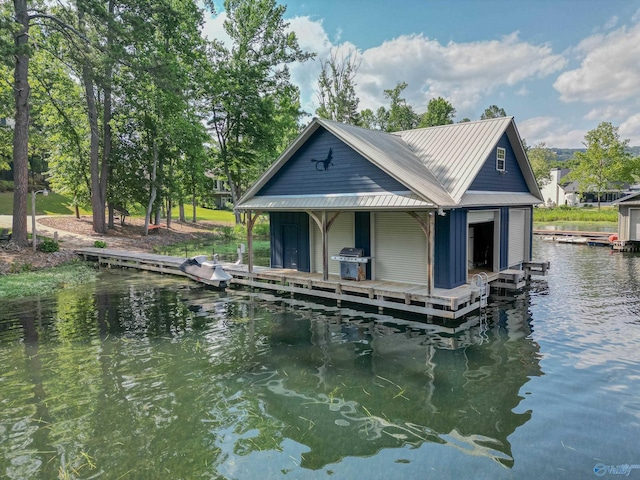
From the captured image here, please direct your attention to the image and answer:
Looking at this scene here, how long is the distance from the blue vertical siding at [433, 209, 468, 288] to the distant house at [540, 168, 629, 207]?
55.1 metres

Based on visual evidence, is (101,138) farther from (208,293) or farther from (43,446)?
(43,446)

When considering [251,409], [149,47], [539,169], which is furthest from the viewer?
[539,169]

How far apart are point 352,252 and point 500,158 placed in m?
6.63

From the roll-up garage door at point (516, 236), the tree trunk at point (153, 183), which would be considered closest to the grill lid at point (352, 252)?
the roll-up garage door at point (516, 236)

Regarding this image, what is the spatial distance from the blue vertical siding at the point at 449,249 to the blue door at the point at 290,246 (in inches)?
237

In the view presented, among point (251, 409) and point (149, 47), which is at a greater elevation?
point (149, 47)

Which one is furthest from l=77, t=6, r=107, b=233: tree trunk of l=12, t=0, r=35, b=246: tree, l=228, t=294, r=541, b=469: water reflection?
l=228, t=294, r=541, b=469: water reflection

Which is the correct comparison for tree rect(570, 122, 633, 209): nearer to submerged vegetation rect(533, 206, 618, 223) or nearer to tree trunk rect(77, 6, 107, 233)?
submerged vegetation rect(533, 206, 618, 223)

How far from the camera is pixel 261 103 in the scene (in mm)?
35125

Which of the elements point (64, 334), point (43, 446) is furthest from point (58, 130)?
point (43, 446)

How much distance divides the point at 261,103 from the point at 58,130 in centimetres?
1469

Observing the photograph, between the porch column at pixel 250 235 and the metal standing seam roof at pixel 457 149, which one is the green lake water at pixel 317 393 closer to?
the porch column at pixel 250 235

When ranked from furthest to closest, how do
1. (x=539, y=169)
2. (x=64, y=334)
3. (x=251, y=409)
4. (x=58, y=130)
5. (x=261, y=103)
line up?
(x=539, y=169) → (x=261, y=103) → (x=58, y=130) → (x=64, y=334) → (x=251, y=409)

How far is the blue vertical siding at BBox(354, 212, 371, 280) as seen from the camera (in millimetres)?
14555
